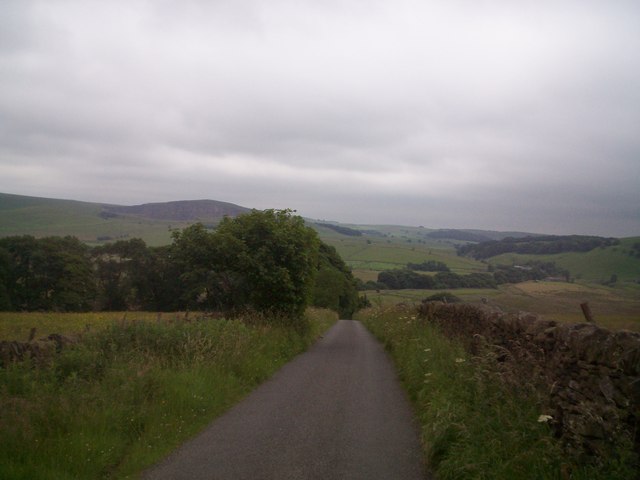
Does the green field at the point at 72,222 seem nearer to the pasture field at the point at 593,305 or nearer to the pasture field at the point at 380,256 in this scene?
the pasture field at the point at 380,256

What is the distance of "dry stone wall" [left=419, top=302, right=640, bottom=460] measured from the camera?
15.2ft

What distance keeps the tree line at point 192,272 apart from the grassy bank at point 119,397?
8.12m

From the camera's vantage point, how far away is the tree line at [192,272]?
69.0 feet

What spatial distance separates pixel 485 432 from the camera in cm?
612

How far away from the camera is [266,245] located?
21.4m

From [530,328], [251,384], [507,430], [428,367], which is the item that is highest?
[530,328]

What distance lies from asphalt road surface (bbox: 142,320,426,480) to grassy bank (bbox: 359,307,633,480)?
0.46 m

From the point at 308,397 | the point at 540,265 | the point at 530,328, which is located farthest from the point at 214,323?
the point at 540,265

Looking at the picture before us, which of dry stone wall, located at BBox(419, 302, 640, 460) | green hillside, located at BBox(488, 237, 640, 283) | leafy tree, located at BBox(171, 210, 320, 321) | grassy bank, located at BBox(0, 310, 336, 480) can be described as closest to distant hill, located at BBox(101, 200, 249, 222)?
leafy tree, located at BBox(171, 210, 320, 321)

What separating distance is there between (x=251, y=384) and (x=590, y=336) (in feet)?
26.1

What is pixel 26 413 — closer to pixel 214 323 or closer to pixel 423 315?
pixel 214 323

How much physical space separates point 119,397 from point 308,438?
307cm

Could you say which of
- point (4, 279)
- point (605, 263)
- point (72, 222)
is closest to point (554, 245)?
point (605, 263)

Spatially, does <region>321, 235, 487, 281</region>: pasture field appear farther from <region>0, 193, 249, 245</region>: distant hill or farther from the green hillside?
the green hillside
